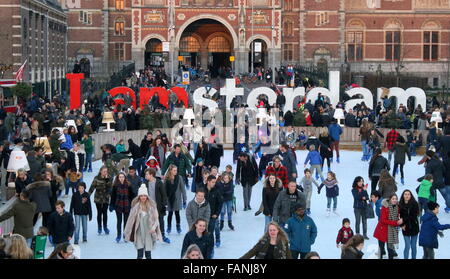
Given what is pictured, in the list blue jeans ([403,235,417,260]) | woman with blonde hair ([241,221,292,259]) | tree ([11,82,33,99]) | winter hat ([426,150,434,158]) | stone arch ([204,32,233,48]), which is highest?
stone arch ([204,32,233,48])

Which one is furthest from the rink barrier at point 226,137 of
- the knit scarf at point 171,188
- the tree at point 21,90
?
the knit scarf at point 171,188

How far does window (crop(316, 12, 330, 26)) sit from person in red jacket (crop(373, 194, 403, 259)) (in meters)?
51.0

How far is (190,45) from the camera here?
66.4 metres

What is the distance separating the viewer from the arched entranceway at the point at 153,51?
62.0 m

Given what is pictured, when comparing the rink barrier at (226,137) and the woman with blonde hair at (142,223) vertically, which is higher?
the rink barrier at (226,137)

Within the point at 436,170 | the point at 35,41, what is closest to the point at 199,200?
the point at 436,170

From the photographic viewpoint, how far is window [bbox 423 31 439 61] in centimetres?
6631

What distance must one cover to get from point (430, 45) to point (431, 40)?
1.17 ft

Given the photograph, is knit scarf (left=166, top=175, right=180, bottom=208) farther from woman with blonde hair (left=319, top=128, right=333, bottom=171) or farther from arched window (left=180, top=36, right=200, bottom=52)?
arched window (left=180, top=36, right=200, bottom=52)

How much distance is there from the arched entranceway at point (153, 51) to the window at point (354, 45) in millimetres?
13160

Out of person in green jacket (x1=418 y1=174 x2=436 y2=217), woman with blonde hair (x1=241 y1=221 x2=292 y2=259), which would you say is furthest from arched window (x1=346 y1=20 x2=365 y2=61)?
woman with blonde hair (x1=241 y1=221 x2=292 y2=259)

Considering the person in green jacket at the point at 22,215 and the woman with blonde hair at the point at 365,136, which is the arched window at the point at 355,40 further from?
the person in green jacket at the point at 22,215

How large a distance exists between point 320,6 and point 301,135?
35.4 m
